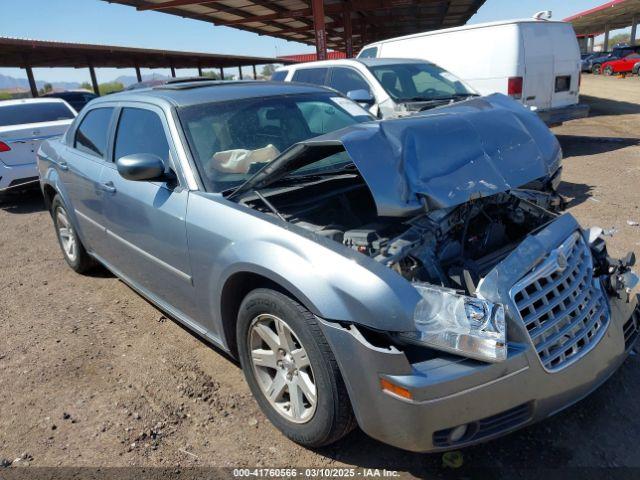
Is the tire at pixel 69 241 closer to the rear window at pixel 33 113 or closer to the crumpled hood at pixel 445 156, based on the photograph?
the crumpled hood at pixel 445 156

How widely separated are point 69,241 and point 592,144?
31.2 ft

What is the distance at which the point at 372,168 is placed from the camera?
2439mm

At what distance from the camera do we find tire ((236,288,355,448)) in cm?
216

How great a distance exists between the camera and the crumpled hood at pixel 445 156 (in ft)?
7.93

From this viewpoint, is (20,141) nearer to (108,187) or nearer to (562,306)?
(108,187)

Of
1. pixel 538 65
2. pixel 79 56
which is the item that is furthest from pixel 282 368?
pixel 79 56

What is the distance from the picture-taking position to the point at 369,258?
7.00ft

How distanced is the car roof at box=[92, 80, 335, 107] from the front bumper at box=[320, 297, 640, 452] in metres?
2.00

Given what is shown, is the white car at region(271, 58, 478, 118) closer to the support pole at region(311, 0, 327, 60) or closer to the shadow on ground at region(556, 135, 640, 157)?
the shadow on ground at region(556, 135, 640, 157)

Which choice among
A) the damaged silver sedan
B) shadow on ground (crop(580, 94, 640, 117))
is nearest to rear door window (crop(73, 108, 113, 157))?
the damaged silver sedan

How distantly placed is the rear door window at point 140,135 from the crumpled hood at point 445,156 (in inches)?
53.8

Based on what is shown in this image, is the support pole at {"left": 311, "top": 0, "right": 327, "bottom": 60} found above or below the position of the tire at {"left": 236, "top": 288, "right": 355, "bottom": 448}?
above

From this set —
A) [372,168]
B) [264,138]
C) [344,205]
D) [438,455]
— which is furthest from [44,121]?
[438,455]

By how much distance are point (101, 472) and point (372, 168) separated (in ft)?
6.65
